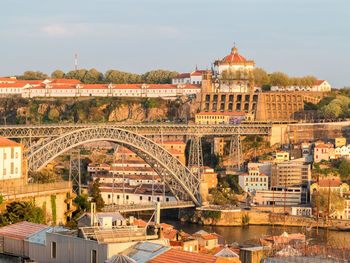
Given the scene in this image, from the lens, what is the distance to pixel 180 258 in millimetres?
14844

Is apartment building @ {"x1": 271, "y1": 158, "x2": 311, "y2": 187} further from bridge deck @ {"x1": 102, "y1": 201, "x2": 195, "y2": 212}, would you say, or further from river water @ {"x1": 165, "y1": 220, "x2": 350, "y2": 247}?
bridge deck @ {"x1": 102, "y1": 201, "x2": 195, "y2": 212}

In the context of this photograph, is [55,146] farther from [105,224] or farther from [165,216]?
[105,224]

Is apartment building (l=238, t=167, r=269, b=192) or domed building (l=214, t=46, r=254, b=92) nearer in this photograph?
apartment building (l=238, t=167, r=269, b=192)

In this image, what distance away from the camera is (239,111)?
69.9 metres

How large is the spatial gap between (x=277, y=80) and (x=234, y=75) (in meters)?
5.11

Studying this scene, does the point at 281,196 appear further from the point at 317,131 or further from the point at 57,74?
the point at 57,74

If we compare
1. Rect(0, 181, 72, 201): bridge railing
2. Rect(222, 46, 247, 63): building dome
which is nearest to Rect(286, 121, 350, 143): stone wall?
Rect(222, 46, 247, 63): building dome

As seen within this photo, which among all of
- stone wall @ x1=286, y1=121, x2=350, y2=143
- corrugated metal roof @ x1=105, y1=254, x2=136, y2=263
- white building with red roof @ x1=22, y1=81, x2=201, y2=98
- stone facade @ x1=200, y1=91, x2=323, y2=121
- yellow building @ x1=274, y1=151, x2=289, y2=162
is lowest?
corrugated metal roof @ x1=105, y1=254, x2=136, y2=263

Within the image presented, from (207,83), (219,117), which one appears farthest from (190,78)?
(219,117)

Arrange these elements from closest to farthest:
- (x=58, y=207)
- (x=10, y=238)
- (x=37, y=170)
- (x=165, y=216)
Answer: (x=10, y=238) < (x=58, y=207) < (x=37, y=170) < (x=165, y=216)

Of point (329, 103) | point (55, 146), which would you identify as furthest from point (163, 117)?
point (55, 146)

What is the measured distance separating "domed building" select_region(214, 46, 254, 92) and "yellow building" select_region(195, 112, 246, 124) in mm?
7468

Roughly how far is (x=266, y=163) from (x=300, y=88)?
22.7 m

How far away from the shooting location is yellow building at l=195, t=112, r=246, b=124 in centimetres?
6606
